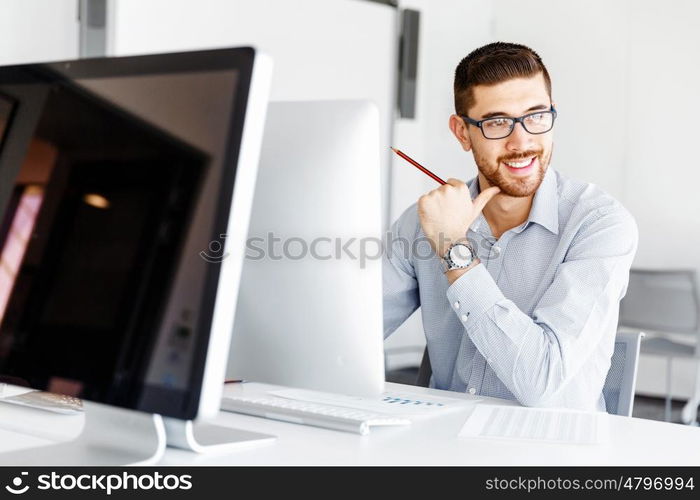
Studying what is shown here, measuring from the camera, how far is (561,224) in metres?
1.73

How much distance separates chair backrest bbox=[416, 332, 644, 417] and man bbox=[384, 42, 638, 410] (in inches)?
0.9

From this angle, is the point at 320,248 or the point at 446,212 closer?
the point at 320,248

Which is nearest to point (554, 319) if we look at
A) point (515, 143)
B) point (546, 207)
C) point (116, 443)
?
point (546, 207)

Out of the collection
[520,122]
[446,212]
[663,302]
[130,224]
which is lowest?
[130,224]

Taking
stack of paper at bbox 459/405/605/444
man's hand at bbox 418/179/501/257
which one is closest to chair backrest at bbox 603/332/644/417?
stack of paper at bbox 459/405/605/444

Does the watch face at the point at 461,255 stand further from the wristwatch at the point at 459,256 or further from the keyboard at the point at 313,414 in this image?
the keyboard at the point at 313,414

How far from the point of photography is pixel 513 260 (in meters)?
1.74

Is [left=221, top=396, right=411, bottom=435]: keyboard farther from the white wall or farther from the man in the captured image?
the white wall

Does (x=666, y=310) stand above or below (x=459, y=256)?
above

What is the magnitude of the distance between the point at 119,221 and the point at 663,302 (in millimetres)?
3627

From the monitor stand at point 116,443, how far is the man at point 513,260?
1.94 feet

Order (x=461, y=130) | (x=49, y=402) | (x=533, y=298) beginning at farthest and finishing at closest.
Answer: (x=461, y=130) → (x=533, y=298) → (x=49, y=402)

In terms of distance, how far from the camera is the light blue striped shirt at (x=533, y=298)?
1428 millimetres

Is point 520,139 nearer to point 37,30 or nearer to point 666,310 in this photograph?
point 37,30
